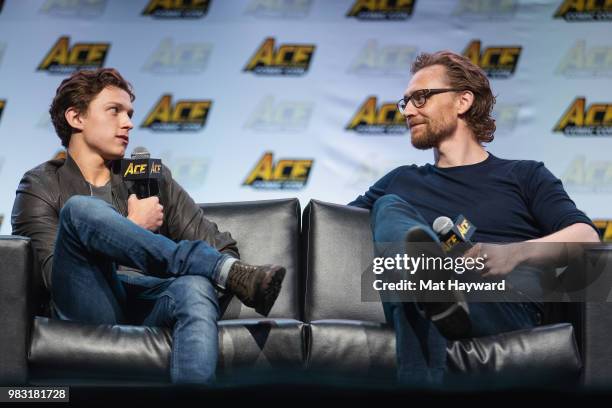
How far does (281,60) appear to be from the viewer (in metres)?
4.56

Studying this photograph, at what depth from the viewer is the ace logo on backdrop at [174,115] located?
454 centimetres

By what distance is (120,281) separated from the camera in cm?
238

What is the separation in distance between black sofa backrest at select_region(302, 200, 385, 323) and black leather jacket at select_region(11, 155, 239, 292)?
1.01ft

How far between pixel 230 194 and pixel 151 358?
2.36m

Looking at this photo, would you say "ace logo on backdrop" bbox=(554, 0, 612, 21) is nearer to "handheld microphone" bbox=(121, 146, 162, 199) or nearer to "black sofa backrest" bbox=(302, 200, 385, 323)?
"black sofa backrest" bbox=(302, 200, 385, 323)

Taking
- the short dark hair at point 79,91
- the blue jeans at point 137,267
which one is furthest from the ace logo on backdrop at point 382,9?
the blue jeans at point 137,267

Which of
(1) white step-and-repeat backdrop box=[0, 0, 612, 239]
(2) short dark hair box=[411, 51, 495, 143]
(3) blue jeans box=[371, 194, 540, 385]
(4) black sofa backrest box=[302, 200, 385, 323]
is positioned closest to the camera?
(3) blue jeans box=[371, 194, 540, 385]

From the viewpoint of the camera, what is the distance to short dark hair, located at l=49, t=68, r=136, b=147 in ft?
8.96

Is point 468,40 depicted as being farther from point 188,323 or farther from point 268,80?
point 188,323

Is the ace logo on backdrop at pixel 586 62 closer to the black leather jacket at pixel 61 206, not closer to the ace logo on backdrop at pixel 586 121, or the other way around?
the ace logo on backdrop at pixel 586 121

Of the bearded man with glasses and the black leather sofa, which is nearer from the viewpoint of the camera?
the bearded man with glasses

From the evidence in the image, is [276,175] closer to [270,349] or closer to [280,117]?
[280,117]

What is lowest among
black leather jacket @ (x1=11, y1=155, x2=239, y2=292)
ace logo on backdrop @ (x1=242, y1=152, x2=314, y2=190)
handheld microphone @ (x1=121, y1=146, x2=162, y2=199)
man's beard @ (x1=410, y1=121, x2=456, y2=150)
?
black leather jacket @ (x1=11, y1=155, x2=239, y2=292)

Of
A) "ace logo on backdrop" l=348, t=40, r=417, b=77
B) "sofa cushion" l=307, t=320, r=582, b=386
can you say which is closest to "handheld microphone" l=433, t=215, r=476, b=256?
"sofa cushion" l=307, t=320, r=582, b=386
